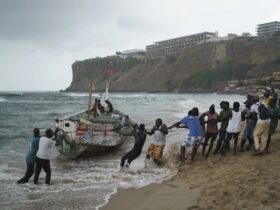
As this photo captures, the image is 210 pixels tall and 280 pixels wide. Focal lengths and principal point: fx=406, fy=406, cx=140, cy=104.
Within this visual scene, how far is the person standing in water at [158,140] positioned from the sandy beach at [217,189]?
1029 millimetres

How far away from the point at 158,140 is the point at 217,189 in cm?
365

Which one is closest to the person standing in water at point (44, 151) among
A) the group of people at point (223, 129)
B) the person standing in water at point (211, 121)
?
the group of people at point (223, 129)

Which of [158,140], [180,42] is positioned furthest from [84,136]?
[180,42]

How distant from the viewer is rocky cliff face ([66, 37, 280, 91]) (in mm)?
125250

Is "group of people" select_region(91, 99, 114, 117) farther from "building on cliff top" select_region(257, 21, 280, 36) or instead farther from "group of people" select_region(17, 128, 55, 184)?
"building on cliff top" select_region(257, 21, 280, 36)

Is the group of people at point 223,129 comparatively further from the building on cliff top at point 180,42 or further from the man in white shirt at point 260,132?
the building on cliff top at point 180,42

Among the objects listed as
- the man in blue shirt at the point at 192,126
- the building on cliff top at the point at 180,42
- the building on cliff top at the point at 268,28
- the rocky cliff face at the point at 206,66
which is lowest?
the man in blue shirt at the point at 192,126

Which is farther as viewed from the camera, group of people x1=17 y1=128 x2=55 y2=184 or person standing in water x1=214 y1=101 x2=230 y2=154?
person standing in water x1=214 y1=101 x2=230 y2=154

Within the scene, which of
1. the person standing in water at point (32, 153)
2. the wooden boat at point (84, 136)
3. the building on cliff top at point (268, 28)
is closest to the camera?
the person standing in water at point (32, 153)

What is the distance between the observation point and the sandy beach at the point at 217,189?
6.95 metres

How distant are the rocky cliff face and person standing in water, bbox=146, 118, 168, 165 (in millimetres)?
111235

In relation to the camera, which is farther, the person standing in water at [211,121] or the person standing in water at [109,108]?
the person standing in water at [109,108]

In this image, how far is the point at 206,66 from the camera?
454ft

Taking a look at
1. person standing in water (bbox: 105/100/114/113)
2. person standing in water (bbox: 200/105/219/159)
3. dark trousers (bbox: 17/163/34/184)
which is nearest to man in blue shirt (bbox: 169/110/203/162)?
person standing in water (bbox: 200/105/219/159)
